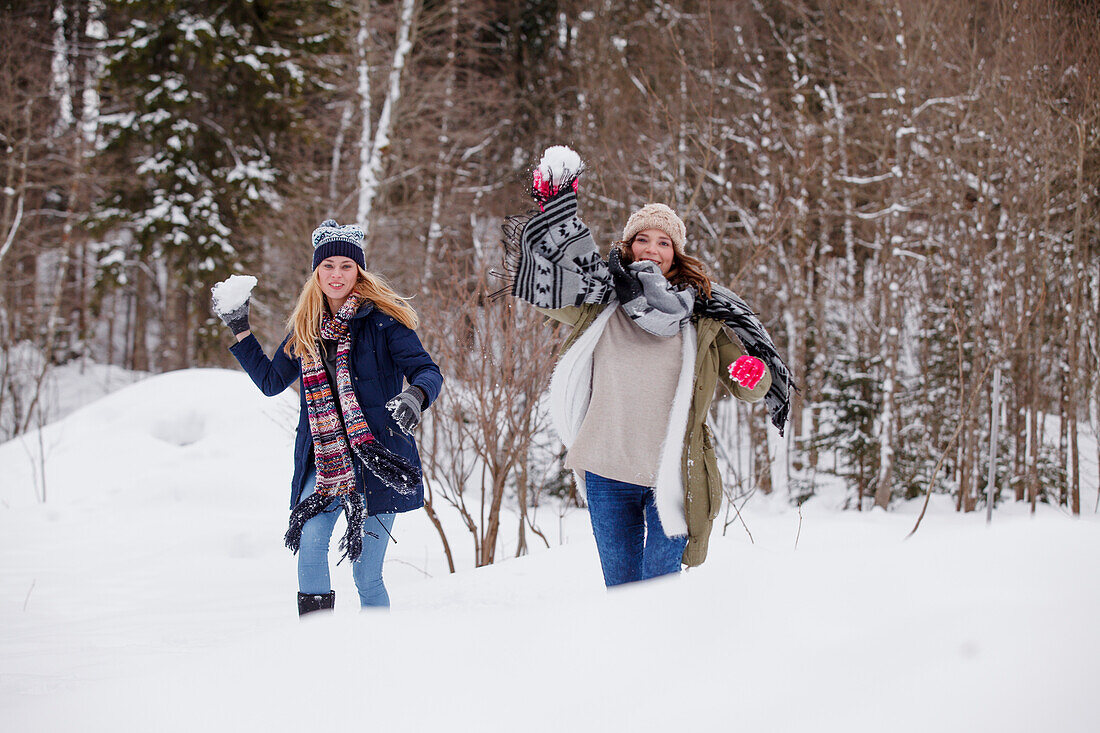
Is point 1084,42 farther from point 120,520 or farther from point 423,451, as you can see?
point 120,520

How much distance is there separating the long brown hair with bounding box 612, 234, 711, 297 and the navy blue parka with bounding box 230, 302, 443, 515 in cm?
78

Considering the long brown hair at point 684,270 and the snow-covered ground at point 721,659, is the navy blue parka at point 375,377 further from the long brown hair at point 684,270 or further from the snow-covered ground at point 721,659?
the snow-covered ground at point 721,659

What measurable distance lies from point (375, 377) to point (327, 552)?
62cm

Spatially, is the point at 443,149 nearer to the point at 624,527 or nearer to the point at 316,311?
the point at 316,311

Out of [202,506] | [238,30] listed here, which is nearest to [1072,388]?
[202,506]

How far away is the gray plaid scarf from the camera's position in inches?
86.8

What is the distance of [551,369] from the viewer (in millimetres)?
4699

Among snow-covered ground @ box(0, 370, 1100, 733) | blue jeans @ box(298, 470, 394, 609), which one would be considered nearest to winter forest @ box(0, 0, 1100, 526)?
blue jeans @ box(298, 470, 394, 609)

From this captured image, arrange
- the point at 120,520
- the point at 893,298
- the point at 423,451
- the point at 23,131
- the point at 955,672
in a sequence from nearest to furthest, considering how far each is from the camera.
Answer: the point at 955,672 < the point at 423,451 < the point at 120,520 < the point at 893,298 < the point at 23,131

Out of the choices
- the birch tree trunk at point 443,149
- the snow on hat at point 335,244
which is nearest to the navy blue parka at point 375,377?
the snow on hat at point 335,244

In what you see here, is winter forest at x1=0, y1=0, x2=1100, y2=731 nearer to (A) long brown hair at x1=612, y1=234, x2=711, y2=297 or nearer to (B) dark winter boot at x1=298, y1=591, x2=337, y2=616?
(A) long brown hair at x1=612, y1=234, x2=711, y2=297

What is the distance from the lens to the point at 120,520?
6145 mm

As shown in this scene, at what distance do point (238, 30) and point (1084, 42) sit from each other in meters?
12.6

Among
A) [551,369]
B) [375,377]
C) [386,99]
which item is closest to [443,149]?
[386,99]
